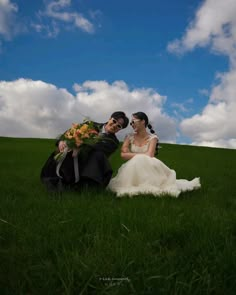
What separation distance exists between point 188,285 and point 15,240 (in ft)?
7.80

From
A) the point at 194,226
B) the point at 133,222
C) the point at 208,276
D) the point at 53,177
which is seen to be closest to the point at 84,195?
the point at 53,177

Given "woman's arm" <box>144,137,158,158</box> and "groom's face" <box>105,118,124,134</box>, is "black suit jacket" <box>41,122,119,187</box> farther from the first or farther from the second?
"woman's arm" <box>144,137,158,158</box>

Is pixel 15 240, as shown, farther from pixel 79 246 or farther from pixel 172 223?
pixel 172 223

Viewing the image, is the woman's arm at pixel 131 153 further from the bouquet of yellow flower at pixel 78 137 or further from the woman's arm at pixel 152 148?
the bouquet of yellow flower at pixel 78 137

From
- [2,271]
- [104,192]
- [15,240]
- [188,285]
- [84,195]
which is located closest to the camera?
[188,285]

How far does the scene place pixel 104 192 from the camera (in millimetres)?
8148

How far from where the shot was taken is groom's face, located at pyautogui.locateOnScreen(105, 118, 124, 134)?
8.84 m

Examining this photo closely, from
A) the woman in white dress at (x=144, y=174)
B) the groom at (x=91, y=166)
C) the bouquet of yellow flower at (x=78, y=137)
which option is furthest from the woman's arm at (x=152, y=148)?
the bouquet of yellow flower at (x=78, y=137)

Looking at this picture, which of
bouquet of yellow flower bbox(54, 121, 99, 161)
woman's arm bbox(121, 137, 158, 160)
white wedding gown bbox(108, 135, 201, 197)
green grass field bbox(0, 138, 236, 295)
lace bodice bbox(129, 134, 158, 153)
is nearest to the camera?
green grass field bbox(0, 138, 236, 295)

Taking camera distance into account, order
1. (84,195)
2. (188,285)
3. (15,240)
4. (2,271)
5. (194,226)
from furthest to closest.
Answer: (84,195) < (194,226) < (15,240) < (2,271) < (188,285)

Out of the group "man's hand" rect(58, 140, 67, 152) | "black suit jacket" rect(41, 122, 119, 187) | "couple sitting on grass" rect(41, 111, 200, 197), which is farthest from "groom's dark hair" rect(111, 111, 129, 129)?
"man's hand" rect(58, 140, 67, 152)

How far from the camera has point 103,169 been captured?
27.7ft

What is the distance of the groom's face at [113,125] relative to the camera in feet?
29.0

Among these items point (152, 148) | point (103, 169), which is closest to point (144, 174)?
point (103, 169)
